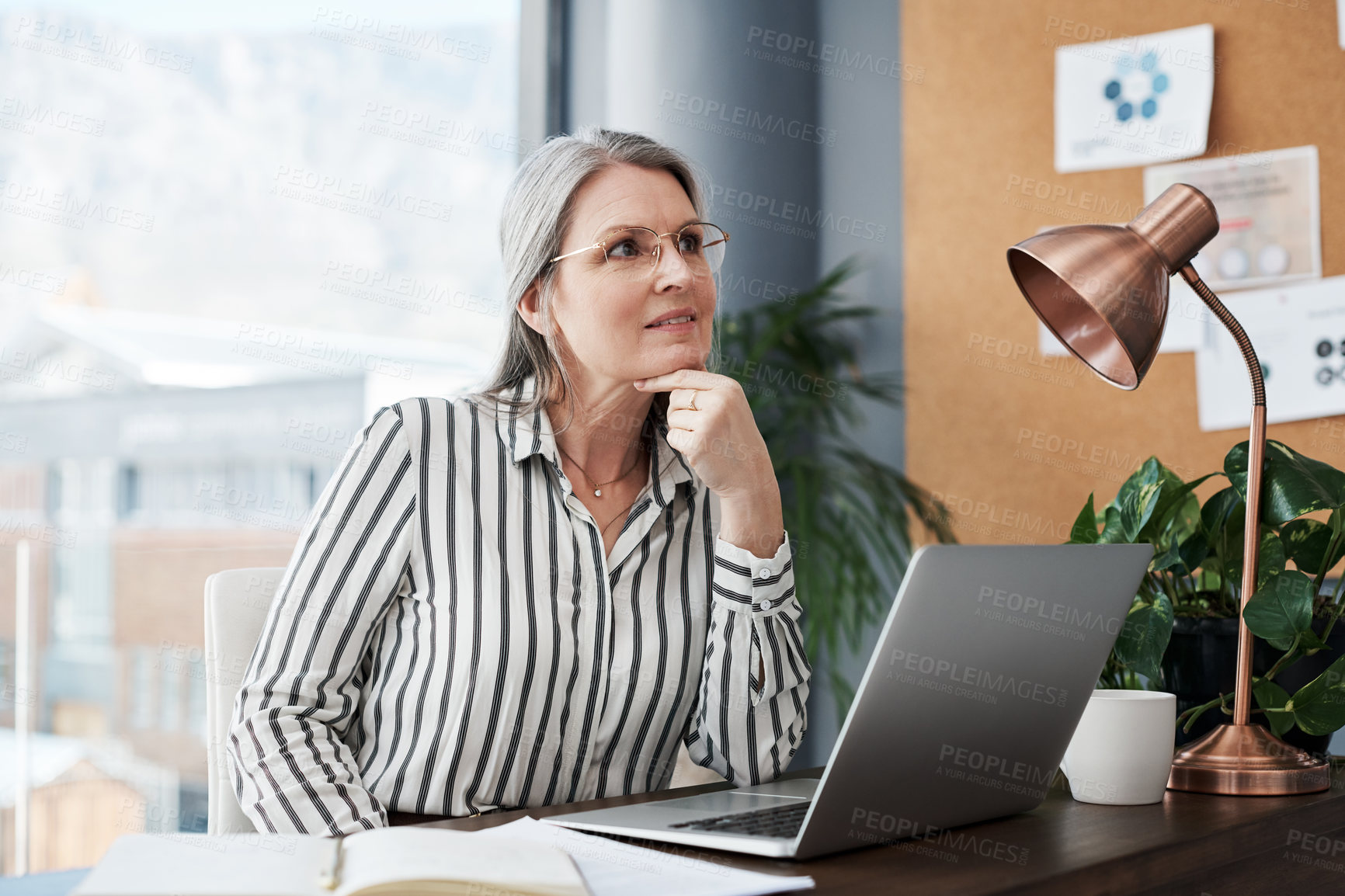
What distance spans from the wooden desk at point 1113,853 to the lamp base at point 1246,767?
2cm

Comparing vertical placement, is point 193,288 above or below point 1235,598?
above

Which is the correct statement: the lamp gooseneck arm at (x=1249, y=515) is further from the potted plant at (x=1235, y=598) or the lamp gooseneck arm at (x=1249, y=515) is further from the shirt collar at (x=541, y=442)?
the shirt collar at (x=541, y=442)

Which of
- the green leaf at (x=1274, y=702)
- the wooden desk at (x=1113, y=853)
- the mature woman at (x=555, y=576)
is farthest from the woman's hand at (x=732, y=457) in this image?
the green leaf at (x=1274, y=702)

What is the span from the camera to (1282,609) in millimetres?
1144

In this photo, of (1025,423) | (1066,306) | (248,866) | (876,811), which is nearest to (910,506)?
(1025,423)

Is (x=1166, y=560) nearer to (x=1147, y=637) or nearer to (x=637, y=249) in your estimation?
(x=1147, y=637)

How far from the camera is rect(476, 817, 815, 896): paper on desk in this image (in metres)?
0.72

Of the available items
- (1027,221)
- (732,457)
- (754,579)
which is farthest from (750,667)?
(1027,221)

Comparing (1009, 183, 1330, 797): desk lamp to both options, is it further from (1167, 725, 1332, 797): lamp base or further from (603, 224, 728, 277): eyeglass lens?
(603, 224, 728, 277): eyeglass lens

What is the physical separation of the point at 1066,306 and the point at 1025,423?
45.1 inches

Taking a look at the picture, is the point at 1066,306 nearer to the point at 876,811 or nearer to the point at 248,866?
the point at 876,811

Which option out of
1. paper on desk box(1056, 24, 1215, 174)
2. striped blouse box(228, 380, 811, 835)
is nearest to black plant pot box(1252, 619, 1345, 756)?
striped blouse box(228, 380, 811, 835)

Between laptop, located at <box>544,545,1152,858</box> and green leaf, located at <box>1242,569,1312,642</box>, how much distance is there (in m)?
0.27

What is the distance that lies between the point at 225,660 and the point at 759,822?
0.66 m
